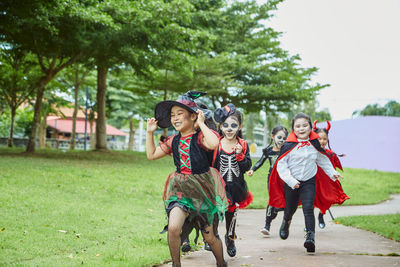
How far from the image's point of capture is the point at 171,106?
461cm

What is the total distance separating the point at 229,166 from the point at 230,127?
517mm

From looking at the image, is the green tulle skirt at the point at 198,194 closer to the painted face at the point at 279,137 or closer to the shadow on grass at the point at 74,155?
the painted face at the point at 279,137

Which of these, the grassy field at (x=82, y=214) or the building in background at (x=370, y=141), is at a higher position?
the building in background at (x=370, y=141)

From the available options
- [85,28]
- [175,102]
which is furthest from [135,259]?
[85,28]

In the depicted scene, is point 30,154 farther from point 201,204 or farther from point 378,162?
point 378,162

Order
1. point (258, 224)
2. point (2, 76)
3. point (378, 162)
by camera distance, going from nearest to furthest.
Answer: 1. point (258, 224)
2. point (2, 76)
3. point (378, 162)

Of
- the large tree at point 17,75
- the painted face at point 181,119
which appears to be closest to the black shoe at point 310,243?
Answer: the painted face at point 181,119

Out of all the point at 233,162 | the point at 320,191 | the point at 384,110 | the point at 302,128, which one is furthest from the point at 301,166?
the point at 384,110

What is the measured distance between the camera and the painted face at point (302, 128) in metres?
6.12

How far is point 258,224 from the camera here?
27.9ft

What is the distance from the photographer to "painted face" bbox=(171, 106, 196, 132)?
177 inches

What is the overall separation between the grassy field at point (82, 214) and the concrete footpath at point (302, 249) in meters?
0.98

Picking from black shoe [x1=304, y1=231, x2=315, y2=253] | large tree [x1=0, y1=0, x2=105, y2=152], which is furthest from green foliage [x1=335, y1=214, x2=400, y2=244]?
large tree [x1=0, y1=0, x2=105, y2=152]

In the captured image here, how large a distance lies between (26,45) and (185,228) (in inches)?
624
